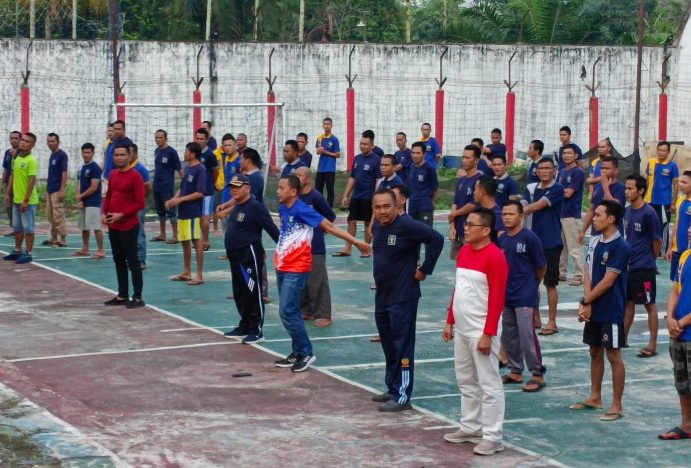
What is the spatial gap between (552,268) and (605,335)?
3922 mm

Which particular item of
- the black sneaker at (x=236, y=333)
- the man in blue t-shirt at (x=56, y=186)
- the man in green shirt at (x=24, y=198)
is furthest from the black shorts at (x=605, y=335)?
the man in blue t-shirt at (x=56, y=186)

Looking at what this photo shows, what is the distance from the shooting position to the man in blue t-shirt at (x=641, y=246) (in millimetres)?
12242

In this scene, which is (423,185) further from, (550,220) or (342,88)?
(342,88)

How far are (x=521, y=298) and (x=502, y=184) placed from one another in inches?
169

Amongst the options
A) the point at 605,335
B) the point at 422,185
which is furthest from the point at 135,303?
the point at 605,335

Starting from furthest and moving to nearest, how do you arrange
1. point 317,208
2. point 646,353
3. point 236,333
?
point 317,208 < point 236,333 < point 646,353

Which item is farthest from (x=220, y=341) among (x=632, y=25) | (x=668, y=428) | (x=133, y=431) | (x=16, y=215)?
(x=632, y=25)

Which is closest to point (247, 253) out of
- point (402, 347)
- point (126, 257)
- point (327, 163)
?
point (126, 257)

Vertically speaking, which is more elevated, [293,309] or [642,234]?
[642,234]

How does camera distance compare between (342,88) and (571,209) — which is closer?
(571,209)

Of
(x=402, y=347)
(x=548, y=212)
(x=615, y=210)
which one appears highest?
(x=615, y=210)

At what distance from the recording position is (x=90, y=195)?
18469mm

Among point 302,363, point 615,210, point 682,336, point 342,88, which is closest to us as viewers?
point 682,336

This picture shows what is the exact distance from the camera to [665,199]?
18312 mm
